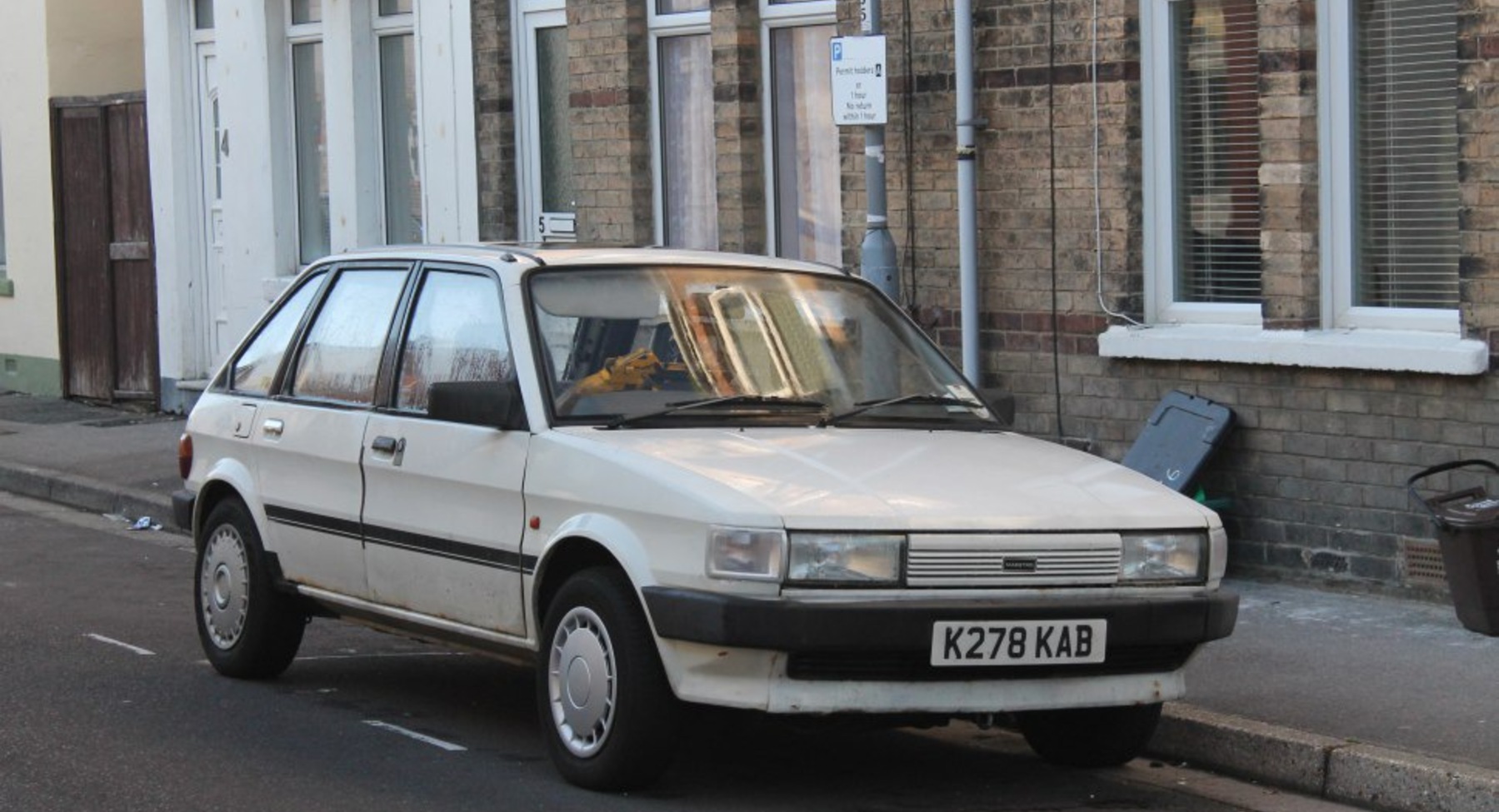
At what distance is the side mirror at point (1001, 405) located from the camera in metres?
8.46

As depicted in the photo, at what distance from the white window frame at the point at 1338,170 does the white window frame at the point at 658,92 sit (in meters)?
4.95

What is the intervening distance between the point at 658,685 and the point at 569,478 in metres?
0.77

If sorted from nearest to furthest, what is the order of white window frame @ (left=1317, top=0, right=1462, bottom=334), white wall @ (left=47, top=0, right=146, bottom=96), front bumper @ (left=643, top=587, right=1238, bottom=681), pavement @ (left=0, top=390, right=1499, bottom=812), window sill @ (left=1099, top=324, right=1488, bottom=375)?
front bumper @ (left=643, top=587, right=1238, bottom=681) < pavement @ (left=0, top=390, right=1499, bottom=812) < window sill @ (left=1099, top=324, right=1488, bottom=375) < white window frame @ (left=1317, top=0, right=1462, bottom=334) < white wall @ (left=47, top=0, right=146, bottom=96)

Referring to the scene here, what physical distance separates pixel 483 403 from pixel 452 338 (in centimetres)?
63

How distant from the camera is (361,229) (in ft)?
58.5

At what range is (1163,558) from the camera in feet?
23.9

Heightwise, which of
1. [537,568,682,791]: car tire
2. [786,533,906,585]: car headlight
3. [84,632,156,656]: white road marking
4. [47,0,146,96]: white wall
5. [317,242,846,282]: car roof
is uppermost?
[47,0,146,96]: white wall

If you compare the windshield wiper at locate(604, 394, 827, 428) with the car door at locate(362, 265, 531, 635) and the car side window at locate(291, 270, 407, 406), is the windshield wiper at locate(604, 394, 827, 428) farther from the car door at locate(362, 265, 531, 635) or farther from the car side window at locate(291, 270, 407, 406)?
the car side window at locate(291, 270, 407, 406)

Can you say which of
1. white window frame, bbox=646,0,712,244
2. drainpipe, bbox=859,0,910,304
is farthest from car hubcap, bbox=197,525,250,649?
white window frame, bbox=646,0,712,244

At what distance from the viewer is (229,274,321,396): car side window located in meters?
9.40

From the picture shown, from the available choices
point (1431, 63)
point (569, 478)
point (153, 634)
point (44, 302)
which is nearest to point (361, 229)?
point (44, 302)

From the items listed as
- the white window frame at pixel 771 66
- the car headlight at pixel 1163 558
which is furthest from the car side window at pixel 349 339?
the white window frame at pixel 771 66

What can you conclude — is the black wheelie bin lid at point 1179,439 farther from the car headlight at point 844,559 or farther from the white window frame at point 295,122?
the white window frame at point 295,122

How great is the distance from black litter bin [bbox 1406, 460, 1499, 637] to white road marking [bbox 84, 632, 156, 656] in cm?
519
